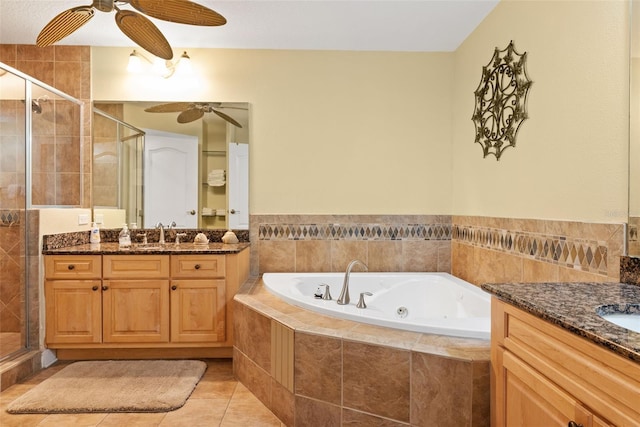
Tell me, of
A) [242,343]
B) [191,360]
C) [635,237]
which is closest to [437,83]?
[635,237]

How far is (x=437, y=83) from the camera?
3361 mm

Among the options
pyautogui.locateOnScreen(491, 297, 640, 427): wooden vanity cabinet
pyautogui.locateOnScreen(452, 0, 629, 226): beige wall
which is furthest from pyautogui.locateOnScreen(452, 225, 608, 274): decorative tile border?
pyautogui.locateOnScreen(491, 297, 640, 427): wooden vanity cabinet

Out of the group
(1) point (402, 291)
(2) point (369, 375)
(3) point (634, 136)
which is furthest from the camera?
(1) point (402, 291)

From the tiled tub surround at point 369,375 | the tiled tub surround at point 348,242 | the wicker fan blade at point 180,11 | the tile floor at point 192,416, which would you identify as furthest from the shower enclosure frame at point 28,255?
the tiled tub surround at point 369,375

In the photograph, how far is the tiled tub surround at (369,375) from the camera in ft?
5.21

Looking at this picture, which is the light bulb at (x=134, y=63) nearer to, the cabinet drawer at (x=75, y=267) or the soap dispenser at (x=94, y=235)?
the soap dispenser at (x=94, y=235)

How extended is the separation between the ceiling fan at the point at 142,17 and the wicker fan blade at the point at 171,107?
0.84m

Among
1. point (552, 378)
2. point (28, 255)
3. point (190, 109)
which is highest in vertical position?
point (190, 109)

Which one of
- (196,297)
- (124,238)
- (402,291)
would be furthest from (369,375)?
(124,238)

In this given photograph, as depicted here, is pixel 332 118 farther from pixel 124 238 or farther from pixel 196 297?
pixel 124 238

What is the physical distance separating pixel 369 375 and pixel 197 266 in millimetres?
1513

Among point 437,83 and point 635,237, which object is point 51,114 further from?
point 635,237

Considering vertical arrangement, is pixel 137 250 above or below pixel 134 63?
below

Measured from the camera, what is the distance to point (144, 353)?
2.88 meters
